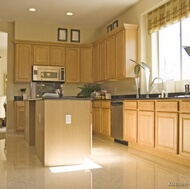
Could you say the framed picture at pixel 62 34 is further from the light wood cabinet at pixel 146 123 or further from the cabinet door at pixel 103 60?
the light wood cabinet at pixel 146 123

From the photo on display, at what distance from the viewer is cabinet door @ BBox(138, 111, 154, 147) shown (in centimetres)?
437

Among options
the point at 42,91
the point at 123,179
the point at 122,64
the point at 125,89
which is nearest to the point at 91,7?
the point at 122,64

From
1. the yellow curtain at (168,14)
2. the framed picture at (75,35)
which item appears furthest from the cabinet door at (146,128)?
the framed picture at (75,35)

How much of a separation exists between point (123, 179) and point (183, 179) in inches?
26.0

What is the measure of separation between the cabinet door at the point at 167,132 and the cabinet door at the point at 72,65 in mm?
4056

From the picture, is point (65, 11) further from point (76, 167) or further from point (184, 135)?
point (184, 135)

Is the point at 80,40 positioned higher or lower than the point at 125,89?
higher

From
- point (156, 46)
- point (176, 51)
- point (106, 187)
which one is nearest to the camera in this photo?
point (106, 187)

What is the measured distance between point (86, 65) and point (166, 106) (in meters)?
Result: 4.25

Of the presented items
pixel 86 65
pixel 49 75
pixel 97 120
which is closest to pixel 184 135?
pixel 97 120

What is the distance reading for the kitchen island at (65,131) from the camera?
3654 millimetres

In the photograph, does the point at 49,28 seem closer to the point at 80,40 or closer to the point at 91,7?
the point at 80,40

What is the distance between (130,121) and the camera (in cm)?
507

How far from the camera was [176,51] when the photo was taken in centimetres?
514
